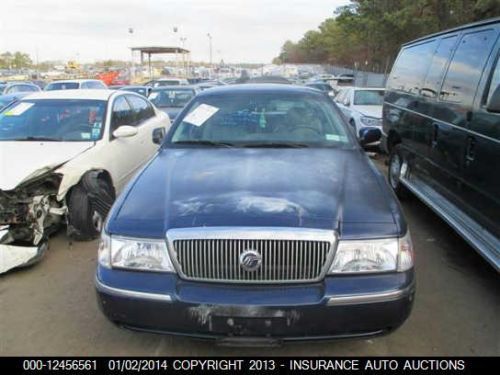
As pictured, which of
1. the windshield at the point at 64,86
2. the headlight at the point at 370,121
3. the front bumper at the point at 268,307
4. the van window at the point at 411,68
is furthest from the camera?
the windshield at the point at 64,86

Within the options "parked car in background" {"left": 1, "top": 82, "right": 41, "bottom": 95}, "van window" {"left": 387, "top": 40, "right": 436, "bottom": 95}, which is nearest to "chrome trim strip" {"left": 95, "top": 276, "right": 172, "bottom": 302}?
"van window" {"left": 387, "top": 40, "right": 436, "bottom": 95}

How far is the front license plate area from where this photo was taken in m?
2.43

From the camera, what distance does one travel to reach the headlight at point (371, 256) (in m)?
2.52

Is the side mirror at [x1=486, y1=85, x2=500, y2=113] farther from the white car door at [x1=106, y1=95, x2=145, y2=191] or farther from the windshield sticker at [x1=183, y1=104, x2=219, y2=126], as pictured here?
Result: the white car door at [x1=106, y1=95, x2=145, y2=191]

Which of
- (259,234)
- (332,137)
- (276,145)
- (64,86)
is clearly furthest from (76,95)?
(64,86)

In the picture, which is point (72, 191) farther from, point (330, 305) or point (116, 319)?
point (330, 305)

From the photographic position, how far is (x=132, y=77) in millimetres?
48188

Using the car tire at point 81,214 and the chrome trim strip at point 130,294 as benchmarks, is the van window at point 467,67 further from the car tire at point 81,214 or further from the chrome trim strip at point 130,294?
the car tire at point 81,214

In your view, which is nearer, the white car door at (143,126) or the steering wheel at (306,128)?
the steering wheel at (306,128)

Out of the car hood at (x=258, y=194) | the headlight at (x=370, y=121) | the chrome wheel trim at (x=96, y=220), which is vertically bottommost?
the chrome wheel trim at (x=96, y=220)

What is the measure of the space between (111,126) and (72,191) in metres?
1.30

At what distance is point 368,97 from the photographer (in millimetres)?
12305

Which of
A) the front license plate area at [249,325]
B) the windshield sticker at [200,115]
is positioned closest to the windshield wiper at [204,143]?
the windshield sticker at [200,115]

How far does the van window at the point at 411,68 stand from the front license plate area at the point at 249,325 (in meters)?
4.15
